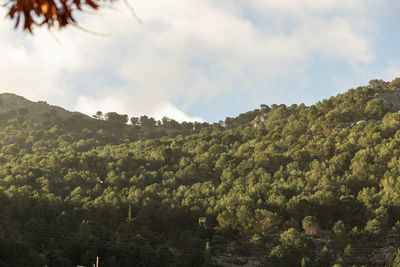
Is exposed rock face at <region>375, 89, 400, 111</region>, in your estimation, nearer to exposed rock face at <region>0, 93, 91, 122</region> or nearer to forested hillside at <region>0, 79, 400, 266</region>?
forested hillside at <region>0, 79, 400, 266</region>

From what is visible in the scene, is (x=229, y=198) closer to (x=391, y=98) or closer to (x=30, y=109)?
(x=391, y=98)

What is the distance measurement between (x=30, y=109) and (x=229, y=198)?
117581 millimetres

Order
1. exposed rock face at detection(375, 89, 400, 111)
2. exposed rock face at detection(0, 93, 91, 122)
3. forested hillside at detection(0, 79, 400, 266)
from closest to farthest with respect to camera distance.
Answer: forested hillside at detection(0, 79, 400, 266), exposed rock face at detection(375, 89, 400, 111), exposed rock face at detection(0, 93, 91, 122)

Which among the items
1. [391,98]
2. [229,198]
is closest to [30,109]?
[229,198]

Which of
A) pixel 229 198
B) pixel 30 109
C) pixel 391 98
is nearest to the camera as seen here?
pixel 229 198

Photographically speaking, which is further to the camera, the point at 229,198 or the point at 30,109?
the point at 30,109

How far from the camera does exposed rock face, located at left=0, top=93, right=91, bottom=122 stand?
148750 mm

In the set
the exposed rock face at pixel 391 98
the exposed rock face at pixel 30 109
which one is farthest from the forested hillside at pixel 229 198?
the exposed rock face at pixel 30 109

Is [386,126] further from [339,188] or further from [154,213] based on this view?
[154,213]

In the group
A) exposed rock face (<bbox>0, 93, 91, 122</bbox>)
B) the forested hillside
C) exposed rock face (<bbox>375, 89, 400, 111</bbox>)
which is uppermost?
exposed rock face (<bbox>0, 93, 91, 122</bbox>)

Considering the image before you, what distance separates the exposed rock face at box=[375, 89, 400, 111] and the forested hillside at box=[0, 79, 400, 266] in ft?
2.08

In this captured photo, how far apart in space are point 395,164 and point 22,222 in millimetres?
55592

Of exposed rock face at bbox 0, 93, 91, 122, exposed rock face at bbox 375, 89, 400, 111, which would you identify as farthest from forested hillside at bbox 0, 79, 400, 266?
exposed rock face at bbox 0, 93, 91, 122

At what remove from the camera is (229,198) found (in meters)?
63.9
